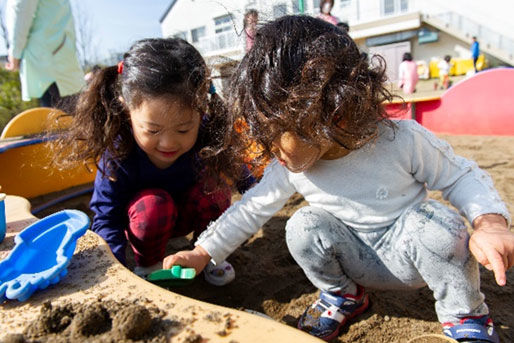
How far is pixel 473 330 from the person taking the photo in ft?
2.64

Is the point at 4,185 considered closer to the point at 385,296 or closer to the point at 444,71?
the point at 385,296

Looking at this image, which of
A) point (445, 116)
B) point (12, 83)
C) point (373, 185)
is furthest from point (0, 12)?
point (373, 185)

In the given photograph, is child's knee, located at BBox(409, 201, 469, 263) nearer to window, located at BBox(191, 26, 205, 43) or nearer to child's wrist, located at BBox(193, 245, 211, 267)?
child's wrist, located at BBox(193, 245, 211, 267)

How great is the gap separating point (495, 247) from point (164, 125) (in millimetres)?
818

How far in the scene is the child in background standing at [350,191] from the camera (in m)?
0.76

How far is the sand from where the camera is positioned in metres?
0.95

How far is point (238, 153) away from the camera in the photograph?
1.08m

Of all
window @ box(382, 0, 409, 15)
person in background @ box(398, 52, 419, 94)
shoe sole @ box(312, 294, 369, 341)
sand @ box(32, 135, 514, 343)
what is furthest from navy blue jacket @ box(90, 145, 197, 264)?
window @ box(382, 0, 409, 15)

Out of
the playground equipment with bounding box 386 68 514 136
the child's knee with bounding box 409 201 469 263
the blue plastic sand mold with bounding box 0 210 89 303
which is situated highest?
the blue plastic sand mold with bounding box 0 210 89 303

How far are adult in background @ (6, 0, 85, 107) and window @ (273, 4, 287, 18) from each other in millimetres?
1855

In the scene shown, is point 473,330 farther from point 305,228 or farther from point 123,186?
point 123,186

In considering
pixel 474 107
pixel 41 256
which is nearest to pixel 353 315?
pixel 41 256

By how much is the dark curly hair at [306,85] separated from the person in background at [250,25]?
0.21 ft

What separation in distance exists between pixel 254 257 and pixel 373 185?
61 centimetres
